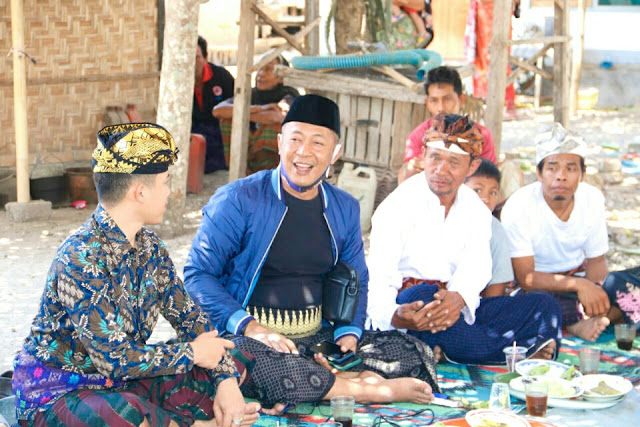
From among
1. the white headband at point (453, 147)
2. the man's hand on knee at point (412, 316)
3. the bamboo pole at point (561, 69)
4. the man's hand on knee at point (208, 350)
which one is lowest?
the man's hand on knee at point (412, 316)

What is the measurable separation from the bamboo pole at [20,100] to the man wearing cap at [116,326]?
4.97 metres

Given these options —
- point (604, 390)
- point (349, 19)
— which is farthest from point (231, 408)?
point (349, 19)

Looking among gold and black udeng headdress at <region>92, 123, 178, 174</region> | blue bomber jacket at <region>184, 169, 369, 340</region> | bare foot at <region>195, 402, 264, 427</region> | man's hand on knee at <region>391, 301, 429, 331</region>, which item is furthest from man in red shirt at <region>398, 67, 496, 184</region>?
gold and black udeng headdress at <region>92, 123, 178, 174</region>

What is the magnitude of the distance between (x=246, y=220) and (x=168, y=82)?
3556mm

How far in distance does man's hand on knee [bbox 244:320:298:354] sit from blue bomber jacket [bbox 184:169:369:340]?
0.18 ft

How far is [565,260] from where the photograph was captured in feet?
18.1

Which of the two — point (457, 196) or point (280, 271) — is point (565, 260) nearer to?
point (457, 196)

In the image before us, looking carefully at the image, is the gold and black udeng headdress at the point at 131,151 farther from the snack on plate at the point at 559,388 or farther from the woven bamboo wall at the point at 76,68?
the woven bamboo wall at the point at 76,68

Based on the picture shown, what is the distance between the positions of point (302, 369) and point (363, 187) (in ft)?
13.5

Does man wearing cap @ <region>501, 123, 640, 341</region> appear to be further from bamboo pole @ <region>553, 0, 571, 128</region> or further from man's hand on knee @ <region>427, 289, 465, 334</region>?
bamboo pole @ <region>553, 0, 571, 128</region>

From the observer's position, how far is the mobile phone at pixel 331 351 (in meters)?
4.29

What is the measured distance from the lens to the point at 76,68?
897cm

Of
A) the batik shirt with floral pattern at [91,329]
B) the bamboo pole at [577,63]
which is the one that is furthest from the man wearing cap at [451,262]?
the bamboo pole at [577,63]

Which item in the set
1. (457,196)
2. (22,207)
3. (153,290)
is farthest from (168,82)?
(153,290)
